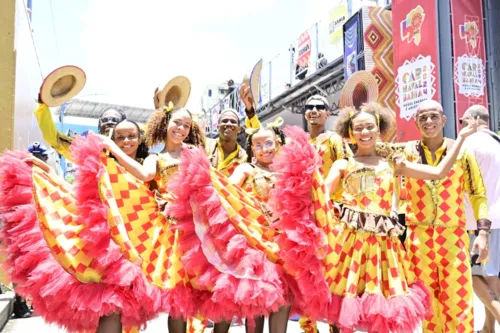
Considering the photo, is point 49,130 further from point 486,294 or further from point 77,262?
point 486,294

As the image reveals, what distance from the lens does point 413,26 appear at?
9.35 meters

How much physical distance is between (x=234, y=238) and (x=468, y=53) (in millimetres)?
7436

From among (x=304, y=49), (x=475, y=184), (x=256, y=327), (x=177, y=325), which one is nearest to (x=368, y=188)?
(x=475, y=184)

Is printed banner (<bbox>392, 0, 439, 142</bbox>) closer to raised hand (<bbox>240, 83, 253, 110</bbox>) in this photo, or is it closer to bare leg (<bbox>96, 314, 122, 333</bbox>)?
raised hand (<bbox>240, 83, 253, 110</bbox>)

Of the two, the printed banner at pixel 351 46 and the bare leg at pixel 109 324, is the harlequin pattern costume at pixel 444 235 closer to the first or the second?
the bare leg at pixel 109 324

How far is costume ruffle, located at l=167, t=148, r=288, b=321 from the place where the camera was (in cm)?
276

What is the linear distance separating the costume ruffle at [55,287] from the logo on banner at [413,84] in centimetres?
738

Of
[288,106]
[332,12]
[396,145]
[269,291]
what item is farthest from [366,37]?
[269,291]

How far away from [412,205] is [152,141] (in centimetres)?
205

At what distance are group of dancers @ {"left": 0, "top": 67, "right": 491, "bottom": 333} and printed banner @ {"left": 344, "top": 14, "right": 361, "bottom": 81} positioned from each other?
25.9 ft

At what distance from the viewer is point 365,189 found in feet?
10.5

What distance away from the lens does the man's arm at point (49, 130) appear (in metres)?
4.12

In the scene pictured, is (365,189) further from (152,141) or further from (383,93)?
(383,93)

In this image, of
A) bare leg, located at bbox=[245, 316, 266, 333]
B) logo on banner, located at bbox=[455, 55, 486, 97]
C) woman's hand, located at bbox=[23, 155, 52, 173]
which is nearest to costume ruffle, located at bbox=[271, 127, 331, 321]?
bare leg, located at bbox=[245, 316, 266, 333]
